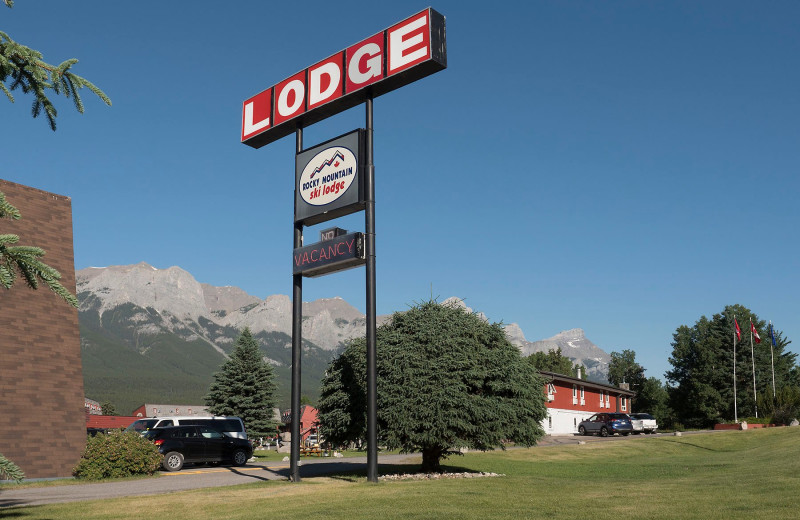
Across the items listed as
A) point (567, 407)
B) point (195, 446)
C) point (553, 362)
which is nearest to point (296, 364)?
point (195, 446)

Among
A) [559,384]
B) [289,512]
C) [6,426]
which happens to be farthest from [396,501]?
[559,384]

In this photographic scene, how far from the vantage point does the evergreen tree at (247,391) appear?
49.4 metres

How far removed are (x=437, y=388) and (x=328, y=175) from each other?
7003 millimetres

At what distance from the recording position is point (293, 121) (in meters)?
22.4

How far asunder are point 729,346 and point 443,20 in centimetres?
8202

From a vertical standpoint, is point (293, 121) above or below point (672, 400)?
above

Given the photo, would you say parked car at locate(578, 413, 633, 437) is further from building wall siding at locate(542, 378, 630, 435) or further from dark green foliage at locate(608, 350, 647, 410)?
dark green foliage at locate(608, 350, 647, 410)

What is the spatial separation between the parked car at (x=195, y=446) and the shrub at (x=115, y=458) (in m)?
1.80

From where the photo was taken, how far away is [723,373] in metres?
86.4

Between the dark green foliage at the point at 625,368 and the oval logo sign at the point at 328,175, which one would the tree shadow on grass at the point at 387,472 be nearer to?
the oval logo sign at the point at 328,175

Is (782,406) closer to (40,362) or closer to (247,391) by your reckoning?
(247,391)

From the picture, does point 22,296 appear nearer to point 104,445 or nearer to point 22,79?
point 104,445

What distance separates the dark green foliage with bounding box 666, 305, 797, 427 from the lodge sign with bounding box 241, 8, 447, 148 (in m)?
78.0

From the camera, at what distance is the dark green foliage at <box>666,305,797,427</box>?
282 feet
